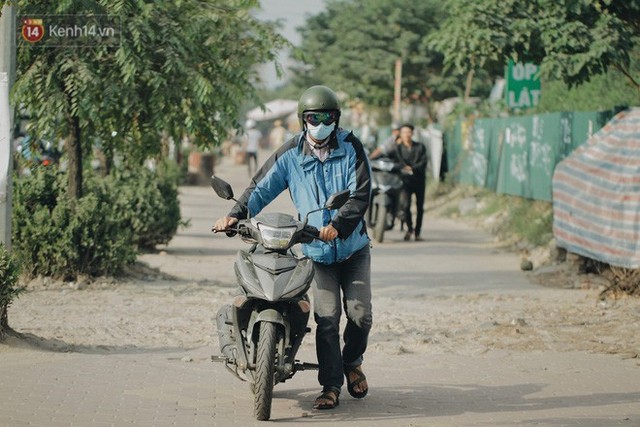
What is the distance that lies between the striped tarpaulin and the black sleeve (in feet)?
17.5

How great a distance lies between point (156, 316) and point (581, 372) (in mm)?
4035

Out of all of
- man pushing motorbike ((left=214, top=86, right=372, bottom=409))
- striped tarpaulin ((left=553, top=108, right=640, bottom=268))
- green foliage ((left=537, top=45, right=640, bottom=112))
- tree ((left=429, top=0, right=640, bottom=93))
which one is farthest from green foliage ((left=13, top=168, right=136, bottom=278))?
green foliage ((left=537, top=45, right=640, bottom=112))

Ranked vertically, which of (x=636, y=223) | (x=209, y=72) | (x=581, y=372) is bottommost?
(x=581, y=372)

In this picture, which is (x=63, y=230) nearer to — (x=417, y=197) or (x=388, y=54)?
(x=417, y=197)

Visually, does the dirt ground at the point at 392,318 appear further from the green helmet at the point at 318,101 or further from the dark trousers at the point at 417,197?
the dark trousers at the point at 417,197

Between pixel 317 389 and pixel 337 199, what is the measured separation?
170cm

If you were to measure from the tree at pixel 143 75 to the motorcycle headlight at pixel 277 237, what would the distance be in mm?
5430

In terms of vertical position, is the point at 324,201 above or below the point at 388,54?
below

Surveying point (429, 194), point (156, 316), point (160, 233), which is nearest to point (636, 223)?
point (156, 316)

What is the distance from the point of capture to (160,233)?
16562 millimetres

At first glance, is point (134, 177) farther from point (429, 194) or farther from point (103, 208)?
point (429, 194)

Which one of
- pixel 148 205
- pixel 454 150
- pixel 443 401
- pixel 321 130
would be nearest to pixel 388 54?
pixel 454 150

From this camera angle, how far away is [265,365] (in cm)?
675

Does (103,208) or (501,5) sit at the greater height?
(501,5)
